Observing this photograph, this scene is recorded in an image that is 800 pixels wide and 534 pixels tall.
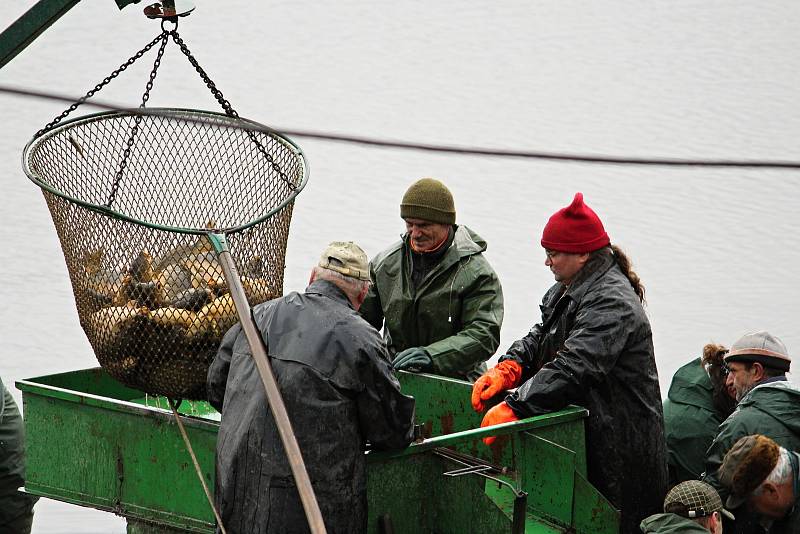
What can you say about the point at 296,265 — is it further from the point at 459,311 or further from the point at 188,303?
the point at 188,303

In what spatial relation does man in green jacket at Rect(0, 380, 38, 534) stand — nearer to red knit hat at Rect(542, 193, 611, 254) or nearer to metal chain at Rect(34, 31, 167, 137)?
metal chain at Rect(34, 31, 167, 137)

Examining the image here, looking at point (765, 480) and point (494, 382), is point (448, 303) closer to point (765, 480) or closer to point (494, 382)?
point (494, 382)

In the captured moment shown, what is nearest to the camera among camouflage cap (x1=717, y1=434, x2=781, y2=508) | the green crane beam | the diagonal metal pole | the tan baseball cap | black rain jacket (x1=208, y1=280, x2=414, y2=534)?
the diagonal metal pole

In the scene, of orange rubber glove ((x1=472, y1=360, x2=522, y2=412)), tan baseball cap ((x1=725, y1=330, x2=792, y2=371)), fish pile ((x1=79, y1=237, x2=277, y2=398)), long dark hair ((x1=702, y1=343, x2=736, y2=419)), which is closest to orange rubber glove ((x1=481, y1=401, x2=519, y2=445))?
orange rubber glove ((x1=472, y1=360, x2=522, y2=412))

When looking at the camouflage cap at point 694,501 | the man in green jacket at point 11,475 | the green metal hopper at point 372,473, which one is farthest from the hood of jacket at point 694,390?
the man in green jacket at point 11,475

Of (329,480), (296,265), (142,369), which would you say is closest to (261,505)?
(329,480)

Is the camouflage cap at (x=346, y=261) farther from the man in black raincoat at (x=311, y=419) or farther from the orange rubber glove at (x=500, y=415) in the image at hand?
the orange rubber glove at (x=500, y=415)

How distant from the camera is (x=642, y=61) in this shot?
50.6 ft

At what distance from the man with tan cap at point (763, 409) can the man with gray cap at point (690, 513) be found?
0.84ft

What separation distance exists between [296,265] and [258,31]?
7.57 m

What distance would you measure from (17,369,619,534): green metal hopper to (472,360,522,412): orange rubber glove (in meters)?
0.18

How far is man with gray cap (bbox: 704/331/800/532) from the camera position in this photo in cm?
446

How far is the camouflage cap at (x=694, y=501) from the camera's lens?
402cm

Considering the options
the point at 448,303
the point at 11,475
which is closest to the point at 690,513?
the point at 448,303
